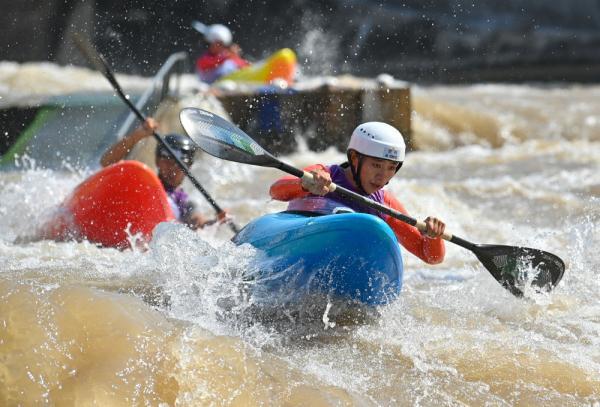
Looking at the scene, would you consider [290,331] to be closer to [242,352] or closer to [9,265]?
[242,352]

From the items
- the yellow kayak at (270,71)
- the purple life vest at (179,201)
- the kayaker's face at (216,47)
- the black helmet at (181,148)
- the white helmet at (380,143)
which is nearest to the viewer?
the white helmet at (380,143)

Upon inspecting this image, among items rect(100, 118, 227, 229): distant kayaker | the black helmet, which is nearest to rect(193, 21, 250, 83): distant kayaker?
the black helmet

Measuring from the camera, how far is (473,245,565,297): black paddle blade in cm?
514

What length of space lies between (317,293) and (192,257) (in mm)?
636

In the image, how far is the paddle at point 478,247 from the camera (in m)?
4.96

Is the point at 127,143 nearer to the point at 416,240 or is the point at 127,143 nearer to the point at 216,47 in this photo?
the point at 416,240

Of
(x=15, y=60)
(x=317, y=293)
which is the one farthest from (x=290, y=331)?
(x=15, y=60)

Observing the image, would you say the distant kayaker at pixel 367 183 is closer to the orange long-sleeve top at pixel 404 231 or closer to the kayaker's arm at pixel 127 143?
the orange long-sleeve top at pixel 404 231

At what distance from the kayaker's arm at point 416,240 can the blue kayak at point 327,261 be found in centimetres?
51

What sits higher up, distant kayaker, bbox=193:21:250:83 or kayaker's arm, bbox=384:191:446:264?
distant kayaker, bbox=193:21:250:83

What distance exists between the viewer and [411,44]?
930 inches

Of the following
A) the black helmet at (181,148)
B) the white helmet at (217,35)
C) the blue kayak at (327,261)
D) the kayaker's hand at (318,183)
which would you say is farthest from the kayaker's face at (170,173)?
the white helmet at (217,35)

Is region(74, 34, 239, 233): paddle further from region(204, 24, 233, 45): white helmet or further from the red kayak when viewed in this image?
region(204, 24, 233, 45): white helmet

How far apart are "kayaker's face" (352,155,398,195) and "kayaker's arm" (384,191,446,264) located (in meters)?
0.22
